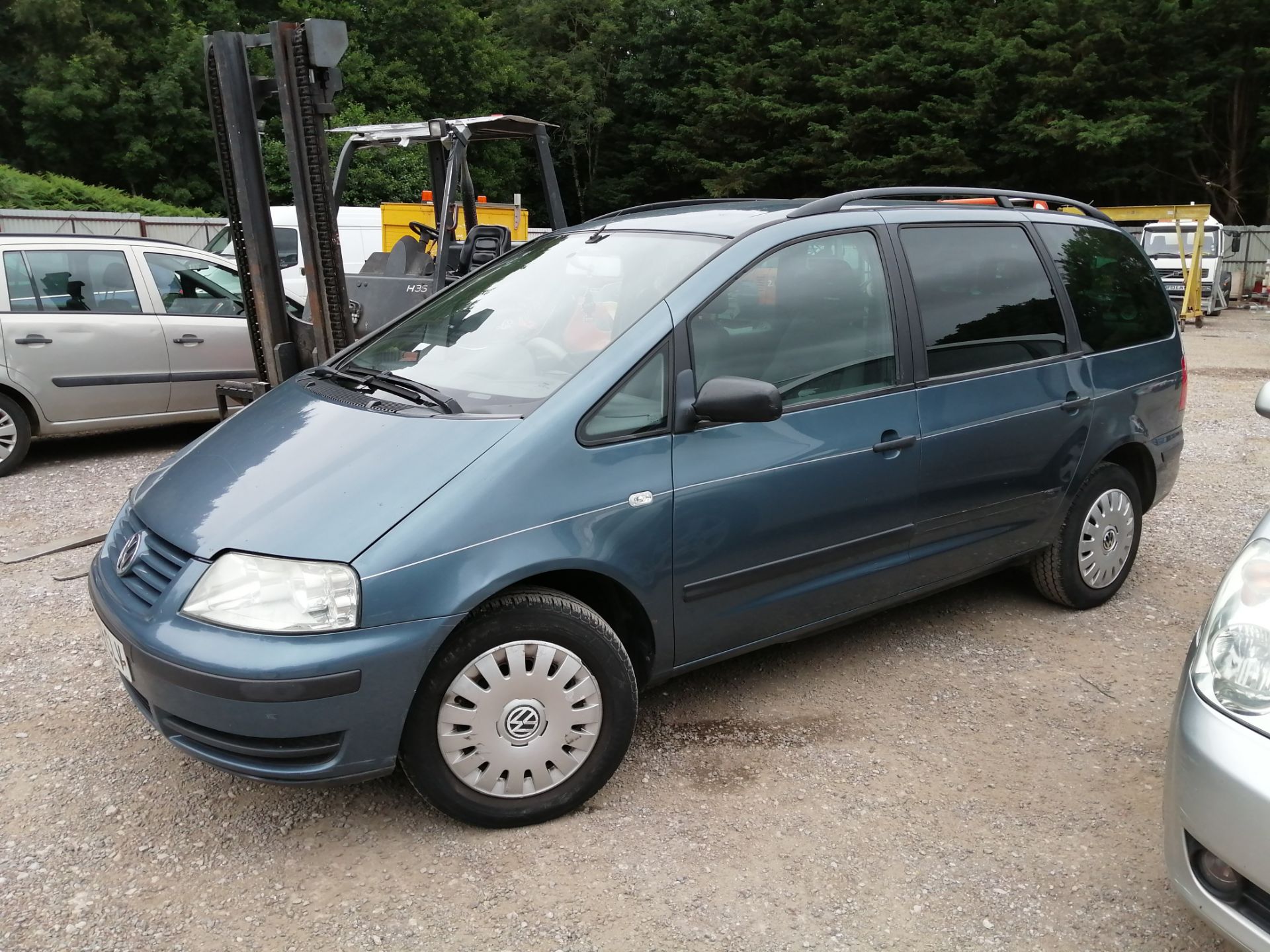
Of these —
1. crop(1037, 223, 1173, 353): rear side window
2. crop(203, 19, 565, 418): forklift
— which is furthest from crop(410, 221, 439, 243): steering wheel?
crop(1037, 223, 1173, 353): rear side window

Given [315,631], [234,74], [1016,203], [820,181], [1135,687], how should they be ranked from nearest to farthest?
[315,631], [1135,687], [1016,203], [234,74], [820,181]

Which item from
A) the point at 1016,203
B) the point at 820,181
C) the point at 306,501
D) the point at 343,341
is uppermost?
the point at 1016,203

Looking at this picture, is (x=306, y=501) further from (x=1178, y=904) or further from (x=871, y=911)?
(x=1178, y=904)

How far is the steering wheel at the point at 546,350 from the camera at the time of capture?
3.16 metres

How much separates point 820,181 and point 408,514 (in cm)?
3347

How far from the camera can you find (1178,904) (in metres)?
2.61

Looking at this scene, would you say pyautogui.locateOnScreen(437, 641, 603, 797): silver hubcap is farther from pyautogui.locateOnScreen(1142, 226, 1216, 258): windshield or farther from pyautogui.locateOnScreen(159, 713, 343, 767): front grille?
pyautogui.locateOnScreen(1142, 226, 1216, 258): windshield

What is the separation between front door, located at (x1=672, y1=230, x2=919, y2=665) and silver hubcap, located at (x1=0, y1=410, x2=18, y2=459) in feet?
17.8

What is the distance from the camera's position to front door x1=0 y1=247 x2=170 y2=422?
21.7 feet

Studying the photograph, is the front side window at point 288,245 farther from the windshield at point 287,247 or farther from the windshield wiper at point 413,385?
the windshield wiper at point 413,385

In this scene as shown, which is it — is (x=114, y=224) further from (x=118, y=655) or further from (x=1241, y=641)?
(x=1241, y=641)

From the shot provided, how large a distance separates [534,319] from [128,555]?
1.42 metres

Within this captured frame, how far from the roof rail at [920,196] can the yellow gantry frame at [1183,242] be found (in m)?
14.8

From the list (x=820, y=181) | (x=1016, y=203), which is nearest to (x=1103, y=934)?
(x=1016, y=203)
